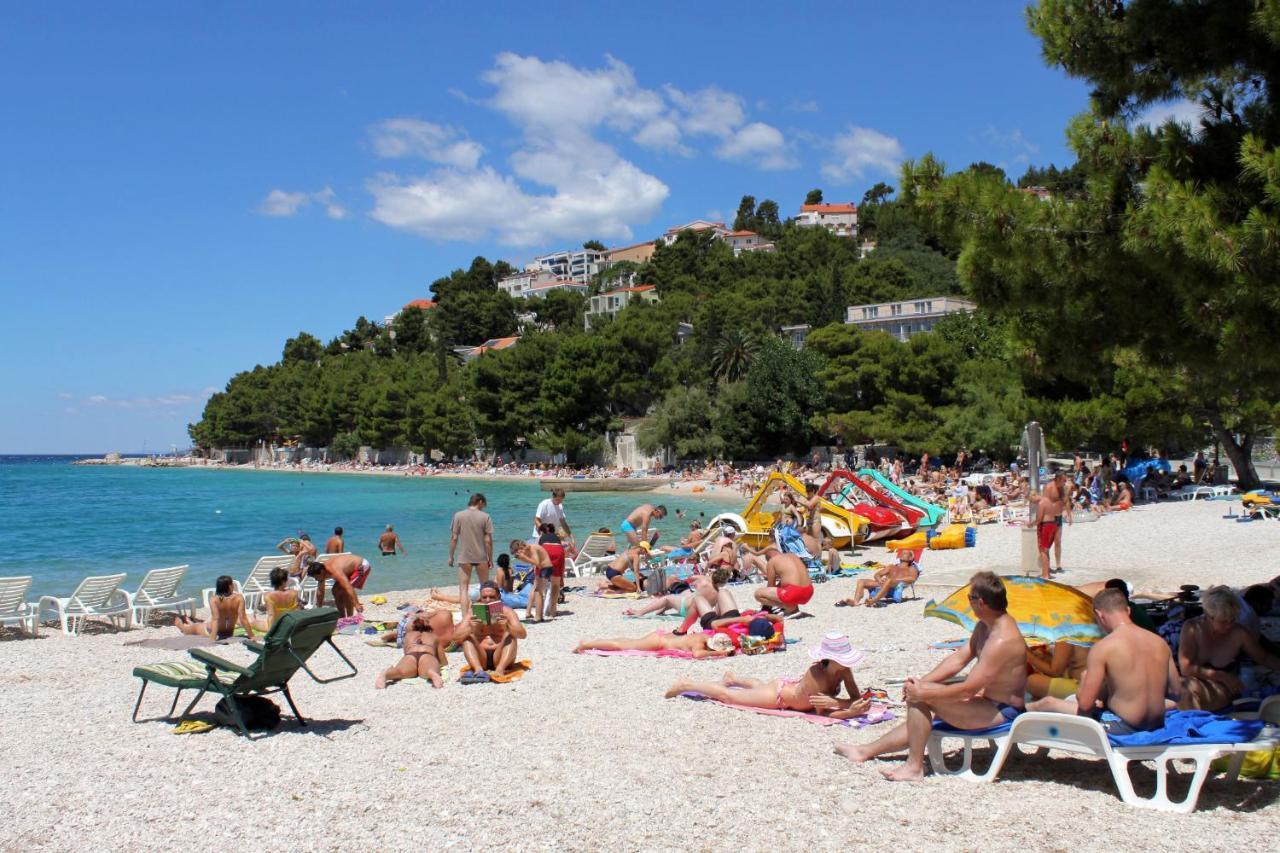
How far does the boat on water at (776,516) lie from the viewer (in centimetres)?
1738

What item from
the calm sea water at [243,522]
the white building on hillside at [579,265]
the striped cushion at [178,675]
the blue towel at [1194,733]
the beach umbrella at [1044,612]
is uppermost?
the white building on hillside at [579,265]

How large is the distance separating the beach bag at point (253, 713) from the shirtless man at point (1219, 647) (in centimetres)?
557

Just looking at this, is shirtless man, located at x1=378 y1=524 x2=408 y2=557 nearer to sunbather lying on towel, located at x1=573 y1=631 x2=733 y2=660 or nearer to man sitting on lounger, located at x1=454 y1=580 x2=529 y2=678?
sunbather lying on towel, located at x1=573 y1=631 x2=733 y2=660

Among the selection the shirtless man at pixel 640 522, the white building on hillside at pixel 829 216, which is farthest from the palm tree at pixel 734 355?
the white building on hillside at pixel 829 216

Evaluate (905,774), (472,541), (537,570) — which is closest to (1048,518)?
(537,570)

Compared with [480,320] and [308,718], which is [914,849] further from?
[480,320]

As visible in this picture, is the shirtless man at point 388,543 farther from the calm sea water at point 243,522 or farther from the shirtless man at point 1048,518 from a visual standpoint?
the shirtless man at point 1048,518

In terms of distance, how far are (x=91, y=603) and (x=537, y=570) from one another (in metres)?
5.31

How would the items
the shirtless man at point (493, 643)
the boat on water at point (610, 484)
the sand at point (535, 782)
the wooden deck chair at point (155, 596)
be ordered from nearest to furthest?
the sand at point (535, 782) → the shirtless man at point (493, 643) → the wooden deck chair at point (155, 596) → the boat on water at point (610, 484)

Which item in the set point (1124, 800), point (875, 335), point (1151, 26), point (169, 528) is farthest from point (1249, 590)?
point (875, 335)

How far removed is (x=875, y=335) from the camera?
156 feet

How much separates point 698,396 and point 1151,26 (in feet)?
167

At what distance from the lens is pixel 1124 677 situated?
4715 mm

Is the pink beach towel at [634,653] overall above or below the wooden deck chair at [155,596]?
below
